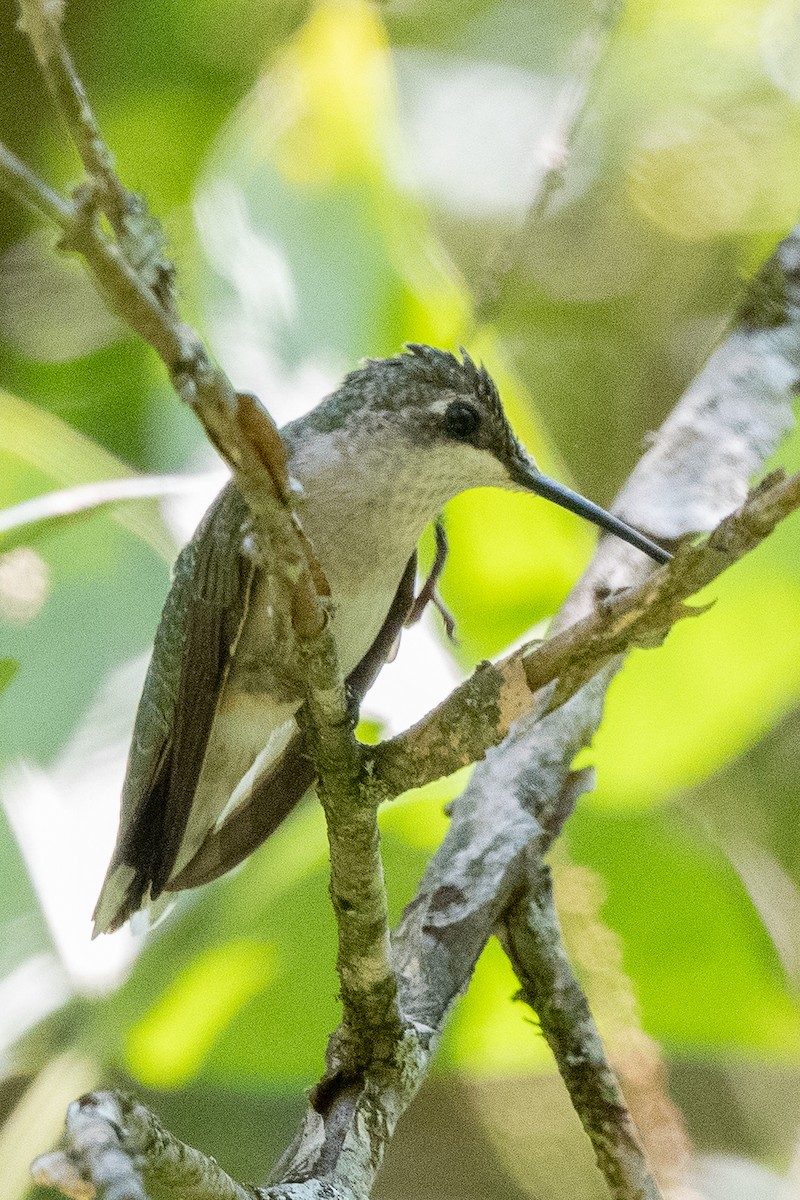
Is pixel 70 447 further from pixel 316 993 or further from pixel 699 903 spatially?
pixel 699 903

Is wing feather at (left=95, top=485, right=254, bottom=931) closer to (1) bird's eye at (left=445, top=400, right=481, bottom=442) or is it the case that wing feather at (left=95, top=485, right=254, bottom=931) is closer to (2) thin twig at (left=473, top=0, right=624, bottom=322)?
(1) bird's eye at (left=445, top=400, right=481, bottom=442)

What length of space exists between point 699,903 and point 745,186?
1.44m

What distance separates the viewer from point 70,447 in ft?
6.70

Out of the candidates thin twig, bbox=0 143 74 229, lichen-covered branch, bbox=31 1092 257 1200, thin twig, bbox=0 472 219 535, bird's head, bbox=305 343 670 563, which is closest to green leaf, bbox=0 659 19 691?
thin twig, bbox=0 472 219 535

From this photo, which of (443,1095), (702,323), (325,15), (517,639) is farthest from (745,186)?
(443,1095)

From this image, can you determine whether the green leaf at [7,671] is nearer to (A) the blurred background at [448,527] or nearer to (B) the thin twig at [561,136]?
(A) the blurred background at [448,527]

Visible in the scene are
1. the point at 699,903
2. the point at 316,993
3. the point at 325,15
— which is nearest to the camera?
the point at 316,993

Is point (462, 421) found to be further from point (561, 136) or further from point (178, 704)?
point (561, 136)

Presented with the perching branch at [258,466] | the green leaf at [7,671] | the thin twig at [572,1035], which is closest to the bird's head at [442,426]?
the perching branch at [258,466]

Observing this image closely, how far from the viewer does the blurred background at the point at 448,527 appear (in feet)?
6.24

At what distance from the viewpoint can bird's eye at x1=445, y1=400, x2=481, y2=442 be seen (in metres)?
1.23

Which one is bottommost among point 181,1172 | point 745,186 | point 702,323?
point 181,1172

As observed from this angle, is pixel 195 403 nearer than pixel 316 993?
Yes

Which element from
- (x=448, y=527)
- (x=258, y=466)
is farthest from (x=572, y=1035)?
(x=448, y=527)
